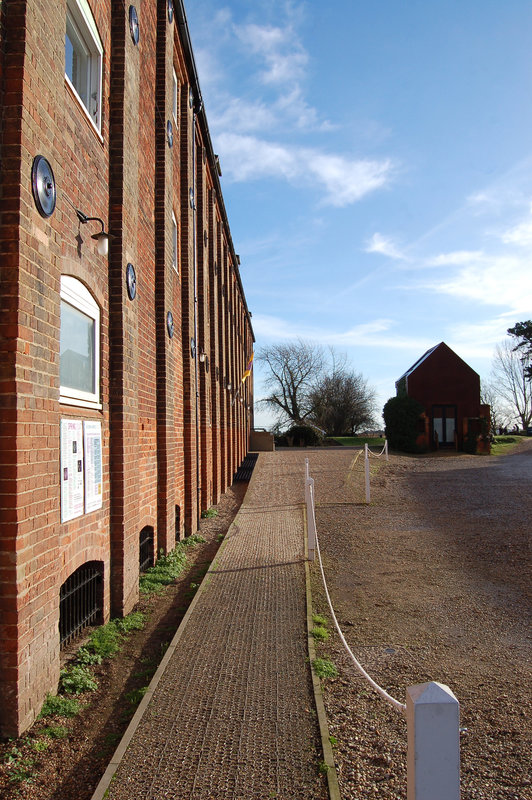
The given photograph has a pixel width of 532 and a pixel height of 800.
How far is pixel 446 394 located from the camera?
3325 cm

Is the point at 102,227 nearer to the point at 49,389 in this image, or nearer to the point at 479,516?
the point at 49,389

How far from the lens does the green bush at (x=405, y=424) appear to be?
3141 centimetres

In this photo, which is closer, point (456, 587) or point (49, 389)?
point (49, 389)

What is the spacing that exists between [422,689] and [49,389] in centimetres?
309

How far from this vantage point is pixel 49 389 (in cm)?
409

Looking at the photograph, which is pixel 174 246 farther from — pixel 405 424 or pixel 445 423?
pixel 445 423

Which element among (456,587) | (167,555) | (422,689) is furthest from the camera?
(167,555)

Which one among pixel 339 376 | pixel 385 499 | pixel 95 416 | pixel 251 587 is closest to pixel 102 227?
pixel 95 416

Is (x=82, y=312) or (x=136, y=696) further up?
(x=82, y=312)

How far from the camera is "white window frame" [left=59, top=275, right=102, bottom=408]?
4.77 metres

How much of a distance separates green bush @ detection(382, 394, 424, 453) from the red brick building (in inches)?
873

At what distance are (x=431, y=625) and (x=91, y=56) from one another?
6.65 m

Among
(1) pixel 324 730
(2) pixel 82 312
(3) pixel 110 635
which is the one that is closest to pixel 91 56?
(2) pixel 82 312

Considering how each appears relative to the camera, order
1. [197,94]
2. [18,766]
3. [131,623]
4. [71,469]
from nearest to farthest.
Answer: [18,766], [71,469], [131,623], [197,94]
